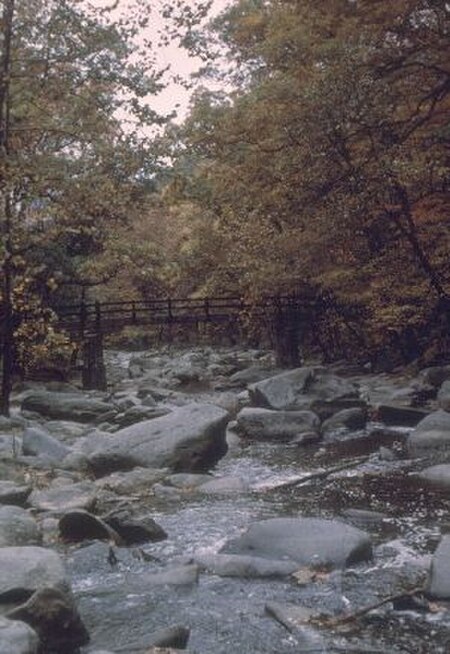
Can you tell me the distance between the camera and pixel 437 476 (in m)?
8.84

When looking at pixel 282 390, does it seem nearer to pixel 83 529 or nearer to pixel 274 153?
pixel 274 153

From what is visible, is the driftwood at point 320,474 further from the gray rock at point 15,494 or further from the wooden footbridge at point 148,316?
the wooden footbridge at point 148,316

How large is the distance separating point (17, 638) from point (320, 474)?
19.6 feet

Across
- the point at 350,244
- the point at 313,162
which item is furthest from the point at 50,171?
the point at 350,244

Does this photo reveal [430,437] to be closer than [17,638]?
No

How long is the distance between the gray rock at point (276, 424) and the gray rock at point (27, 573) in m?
7.60

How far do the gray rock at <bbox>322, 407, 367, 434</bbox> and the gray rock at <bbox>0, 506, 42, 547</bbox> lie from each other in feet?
23.5

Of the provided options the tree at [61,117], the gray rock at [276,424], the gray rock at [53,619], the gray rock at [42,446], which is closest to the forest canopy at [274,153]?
the tree at [61,117]

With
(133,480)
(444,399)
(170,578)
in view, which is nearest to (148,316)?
(444,399)

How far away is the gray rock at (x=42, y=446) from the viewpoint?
421 inches

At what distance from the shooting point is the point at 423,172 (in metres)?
14.9

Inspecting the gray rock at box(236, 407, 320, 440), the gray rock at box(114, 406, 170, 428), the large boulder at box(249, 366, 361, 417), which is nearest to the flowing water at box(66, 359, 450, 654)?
the gray rock at box(236, 407, 320, 440)

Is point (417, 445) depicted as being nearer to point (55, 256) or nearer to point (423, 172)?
point (423, 172)

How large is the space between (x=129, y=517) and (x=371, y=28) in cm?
1384
